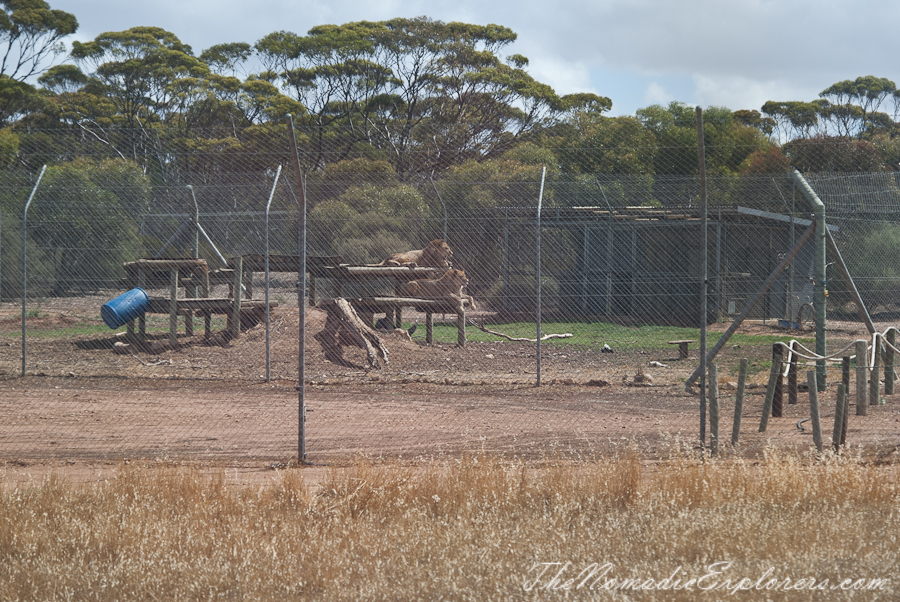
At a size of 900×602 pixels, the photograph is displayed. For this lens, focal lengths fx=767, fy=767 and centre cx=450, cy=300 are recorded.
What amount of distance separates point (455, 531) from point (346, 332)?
7.70 m

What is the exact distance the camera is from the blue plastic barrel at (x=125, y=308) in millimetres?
12195

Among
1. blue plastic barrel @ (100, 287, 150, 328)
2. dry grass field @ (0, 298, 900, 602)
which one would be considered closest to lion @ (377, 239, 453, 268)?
blue plastic barrel @ (100, 287, 150, 328)

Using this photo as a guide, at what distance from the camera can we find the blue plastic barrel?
1220 cm

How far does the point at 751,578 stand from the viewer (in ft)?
11.7

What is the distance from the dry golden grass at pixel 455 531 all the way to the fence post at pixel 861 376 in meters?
1.88

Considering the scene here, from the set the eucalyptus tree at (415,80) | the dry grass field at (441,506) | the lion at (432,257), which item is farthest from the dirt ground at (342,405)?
the eucalyptus tree at (415,80)

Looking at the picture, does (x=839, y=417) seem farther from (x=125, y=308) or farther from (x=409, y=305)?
(x=125, y=308)

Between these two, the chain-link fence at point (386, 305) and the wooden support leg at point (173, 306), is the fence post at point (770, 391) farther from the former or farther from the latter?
the wooden support leg at point (173, 306)

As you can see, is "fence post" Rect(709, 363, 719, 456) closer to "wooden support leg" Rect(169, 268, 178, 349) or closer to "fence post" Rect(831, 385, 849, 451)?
"fence post" Rect(831, 385, 849, 451)

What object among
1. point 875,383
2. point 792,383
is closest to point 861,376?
point 875,383

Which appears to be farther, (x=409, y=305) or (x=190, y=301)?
(x=409, y=305)

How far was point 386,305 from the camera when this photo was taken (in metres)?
12.7

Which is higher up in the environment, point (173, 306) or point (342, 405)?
point (173, 306)

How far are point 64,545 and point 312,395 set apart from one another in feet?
16.9
